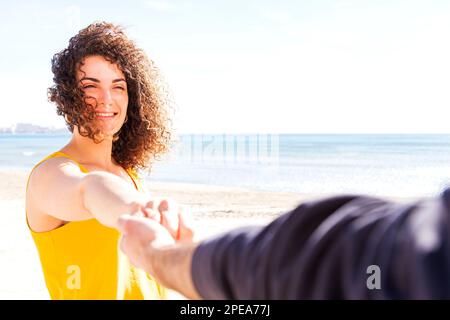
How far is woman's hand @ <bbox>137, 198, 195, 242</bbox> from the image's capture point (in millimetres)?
1553

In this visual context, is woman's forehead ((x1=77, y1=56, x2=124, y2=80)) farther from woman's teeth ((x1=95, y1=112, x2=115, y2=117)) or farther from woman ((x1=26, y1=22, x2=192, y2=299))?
woman's teeth ((x1=95, y1=112, x2=115, y2=117))

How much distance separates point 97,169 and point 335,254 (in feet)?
6.10

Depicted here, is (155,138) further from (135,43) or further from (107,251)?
(107,251)

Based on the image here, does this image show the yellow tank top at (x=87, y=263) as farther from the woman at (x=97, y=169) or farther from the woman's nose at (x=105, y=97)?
the woman's nose at (x=105, y=97)

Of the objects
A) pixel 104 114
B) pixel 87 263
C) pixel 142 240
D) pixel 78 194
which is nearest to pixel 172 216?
pixel 142 240

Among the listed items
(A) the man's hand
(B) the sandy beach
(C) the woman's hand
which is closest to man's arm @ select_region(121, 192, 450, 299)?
(A) the man's hand

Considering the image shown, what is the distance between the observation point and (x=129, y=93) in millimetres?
2639

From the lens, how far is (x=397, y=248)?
2.11 feet

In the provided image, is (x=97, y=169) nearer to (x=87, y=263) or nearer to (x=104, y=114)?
(x=104, y=114)

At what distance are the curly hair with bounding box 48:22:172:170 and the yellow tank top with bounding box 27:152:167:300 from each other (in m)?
0.43

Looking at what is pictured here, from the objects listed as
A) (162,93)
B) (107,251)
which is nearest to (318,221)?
(107,251)

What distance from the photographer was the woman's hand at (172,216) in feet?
5.09
